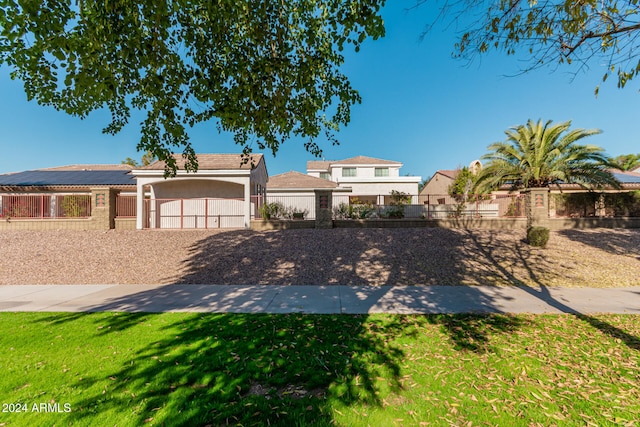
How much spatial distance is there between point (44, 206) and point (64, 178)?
860 centimetres

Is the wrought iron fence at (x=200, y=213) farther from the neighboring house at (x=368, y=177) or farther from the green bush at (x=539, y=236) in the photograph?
the green bush at (x=539, y=236)

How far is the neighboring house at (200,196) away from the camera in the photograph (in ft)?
52.5

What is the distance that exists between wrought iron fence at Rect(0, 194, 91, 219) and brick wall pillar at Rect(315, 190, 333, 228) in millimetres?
13006

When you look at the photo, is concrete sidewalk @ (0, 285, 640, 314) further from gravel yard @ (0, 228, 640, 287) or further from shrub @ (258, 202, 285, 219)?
shrub @ (258, 202, 285, 219)

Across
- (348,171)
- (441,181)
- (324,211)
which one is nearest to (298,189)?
(324,211)

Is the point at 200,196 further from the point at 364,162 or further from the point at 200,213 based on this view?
the point at 364,162

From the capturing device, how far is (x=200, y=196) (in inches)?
691

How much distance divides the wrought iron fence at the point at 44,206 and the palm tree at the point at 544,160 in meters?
24.2

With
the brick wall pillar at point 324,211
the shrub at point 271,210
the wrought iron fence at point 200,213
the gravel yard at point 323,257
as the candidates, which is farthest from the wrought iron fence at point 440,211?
the gravel yard at point 323,257

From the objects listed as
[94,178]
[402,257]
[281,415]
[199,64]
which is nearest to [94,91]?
[199,64]

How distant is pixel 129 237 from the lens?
A: 42.2 ft

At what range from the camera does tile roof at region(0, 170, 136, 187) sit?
63.8 ft

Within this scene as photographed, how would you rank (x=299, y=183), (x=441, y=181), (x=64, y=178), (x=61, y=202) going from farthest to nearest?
(x=441, y=181) < (x=299, y=183) < (x=64, y=178) < (x=61, y=202)

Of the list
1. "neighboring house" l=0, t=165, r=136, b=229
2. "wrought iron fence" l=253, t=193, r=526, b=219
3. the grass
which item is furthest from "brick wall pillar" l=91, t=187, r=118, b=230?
the grass
